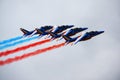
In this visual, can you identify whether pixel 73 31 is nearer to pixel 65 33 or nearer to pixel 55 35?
pixel 65 33

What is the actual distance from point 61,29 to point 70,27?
2921mm

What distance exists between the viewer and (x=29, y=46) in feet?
300

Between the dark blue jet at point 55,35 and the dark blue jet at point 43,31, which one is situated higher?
the dark blue jet at point 43,31

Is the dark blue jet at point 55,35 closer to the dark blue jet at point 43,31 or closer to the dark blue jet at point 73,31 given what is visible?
the dark blue jet at point 43,31

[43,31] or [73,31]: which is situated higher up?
[43,31]

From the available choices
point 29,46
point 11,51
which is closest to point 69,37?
point 29,46

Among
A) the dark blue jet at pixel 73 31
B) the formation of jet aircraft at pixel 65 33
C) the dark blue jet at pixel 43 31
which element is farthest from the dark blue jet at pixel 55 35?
the dark blue jet at pixel 73 31

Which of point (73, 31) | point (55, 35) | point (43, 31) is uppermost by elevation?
point (43, 31)

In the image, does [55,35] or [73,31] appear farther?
[55,35]

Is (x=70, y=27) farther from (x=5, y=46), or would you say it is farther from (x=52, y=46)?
(x=5, y=46)

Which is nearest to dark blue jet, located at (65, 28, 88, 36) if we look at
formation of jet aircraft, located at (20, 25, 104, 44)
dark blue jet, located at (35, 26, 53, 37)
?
formation of jet aircraft, located at (20, 25, 104, 44)

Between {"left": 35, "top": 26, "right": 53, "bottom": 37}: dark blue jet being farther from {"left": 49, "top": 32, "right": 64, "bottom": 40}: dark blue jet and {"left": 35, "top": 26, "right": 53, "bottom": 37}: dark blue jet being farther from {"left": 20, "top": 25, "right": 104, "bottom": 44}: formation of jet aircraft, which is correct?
{"left": 49, "top": 32, "right": 64, "bottom": 40}: dark blue jet

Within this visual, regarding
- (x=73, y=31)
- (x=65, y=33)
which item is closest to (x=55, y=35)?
(x=65, y=33)

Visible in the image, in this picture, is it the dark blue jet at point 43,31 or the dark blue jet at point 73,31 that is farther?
the dark blue jet at point 43,31
